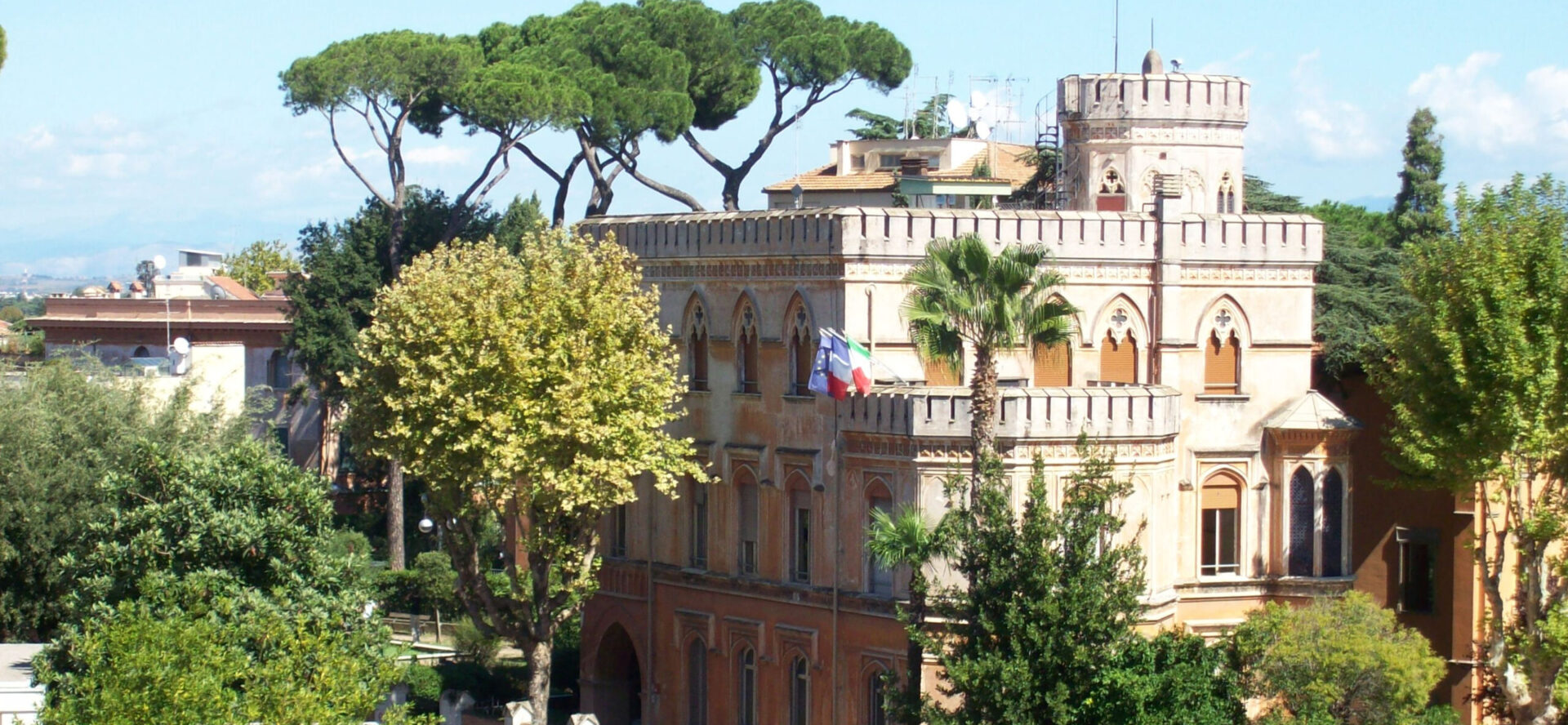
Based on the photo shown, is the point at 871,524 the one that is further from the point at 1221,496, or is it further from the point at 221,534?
the point at 221,534

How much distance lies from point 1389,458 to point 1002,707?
9250mm

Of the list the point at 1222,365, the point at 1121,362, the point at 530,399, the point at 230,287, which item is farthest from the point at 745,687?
the point at 230,287

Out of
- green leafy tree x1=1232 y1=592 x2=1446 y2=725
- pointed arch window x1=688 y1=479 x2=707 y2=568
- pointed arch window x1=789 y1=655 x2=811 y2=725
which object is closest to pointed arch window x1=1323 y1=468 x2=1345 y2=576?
green leafy tree x1=1232 y1=592 x2=1446 y2=725

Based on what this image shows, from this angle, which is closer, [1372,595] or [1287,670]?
[1287,670]

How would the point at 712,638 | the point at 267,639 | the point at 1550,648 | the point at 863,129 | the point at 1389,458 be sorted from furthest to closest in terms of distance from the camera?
the point at 863,129 → the point at 712,638 → the point at 1389,458 → the point at 1550,648 → the point at 267,639

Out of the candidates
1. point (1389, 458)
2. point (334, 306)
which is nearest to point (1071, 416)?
point (1389, 458)

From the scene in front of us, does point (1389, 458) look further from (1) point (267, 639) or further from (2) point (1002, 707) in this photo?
(1) point (267, 639)

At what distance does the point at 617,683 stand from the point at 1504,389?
16.6 metres

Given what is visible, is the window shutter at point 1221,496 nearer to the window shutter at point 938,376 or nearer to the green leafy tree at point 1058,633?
the window shutter at point 938,376

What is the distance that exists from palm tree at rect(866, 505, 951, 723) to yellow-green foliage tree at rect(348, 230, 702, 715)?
5037 mm

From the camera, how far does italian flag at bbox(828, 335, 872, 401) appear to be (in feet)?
101

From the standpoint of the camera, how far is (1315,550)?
3400cm

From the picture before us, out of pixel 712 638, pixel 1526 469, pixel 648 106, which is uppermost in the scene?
pixel 648 106

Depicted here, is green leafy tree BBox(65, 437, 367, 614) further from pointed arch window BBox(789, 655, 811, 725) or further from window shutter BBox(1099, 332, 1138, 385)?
window shutter BBox(1099, 332, 1138, 385)
